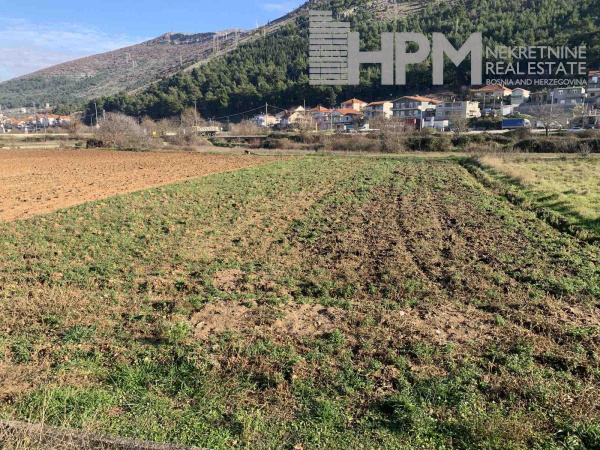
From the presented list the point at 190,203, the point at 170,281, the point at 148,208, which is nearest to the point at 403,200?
the point at 190,203

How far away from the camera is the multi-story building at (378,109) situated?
88.4 metres

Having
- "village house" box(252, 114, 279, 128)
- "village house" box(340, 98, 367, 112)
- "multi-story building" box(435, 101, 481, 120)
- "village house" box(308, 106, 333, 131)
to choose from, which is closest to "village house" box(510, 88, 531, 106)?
"multi-story building" box(435, 101, 481, 120)

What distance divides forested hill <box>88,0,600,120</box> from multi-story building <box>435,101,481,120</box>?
20876 millimetres

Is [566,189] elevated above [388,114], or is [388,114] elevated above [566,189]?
[388,114]

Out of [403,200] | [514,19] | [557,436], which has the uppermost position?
[514,19]

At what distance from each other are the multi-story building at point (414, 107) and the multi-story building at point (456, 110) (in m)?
1.66

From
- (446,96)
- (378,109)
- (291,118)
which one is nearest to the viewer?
(378,109)

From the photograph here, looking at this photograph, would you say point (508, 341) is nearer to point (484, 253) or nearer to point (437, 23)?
point (484, 253)

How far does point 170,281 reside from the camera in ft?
24.5

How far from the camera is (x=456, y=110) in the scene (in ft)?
267

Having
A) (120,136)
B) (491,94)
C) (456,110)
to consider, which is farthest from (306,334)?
(491,94)

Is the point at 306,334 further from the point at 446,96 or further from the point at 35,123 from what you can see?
the point at 35,123

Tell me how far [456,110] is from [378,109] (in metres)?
17.0

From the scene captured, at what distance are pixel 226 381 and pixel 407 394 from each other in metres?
1.96
